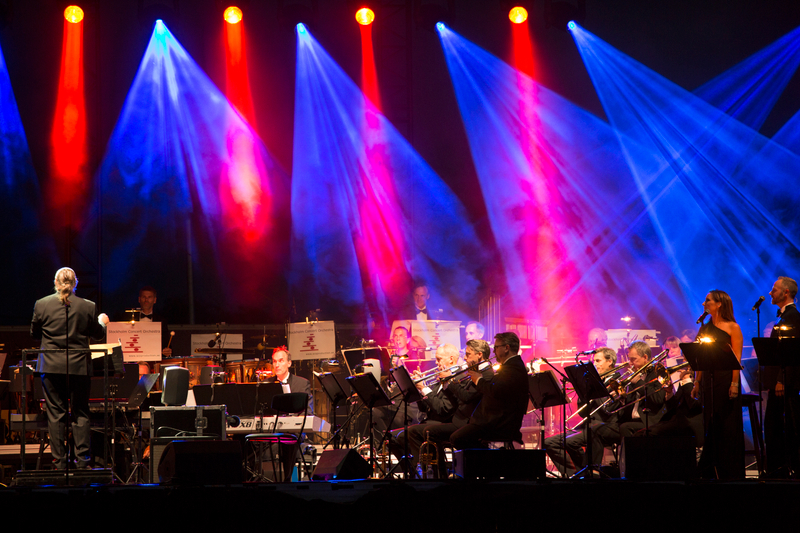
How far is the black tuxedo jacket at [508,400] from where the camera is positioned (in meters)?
6.31

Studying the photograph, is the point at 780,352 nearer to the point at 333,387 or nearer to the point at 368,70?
the point at 333,387

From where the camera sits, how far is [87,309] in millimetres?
6066

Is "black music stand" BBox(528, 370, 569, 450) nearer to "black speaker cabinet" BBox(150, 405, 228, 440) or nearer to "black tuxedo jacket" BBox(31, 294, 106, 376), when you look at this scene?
"black speaker cabinet" BBox(150, 405, 228, 440)

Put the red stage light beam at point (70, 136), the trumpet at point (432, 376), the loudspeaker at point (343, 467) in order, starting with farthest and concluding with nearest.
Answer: the red stage light beam at point (70, 136)
the trumpet at point (432, 376)
the loudspeaker at point (343, 467)

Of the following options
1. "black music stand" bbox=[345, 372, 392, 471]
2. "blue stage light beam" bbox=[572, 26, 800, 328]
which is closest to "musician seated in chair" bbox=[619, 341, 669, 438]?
"black music stand" bbox=[345, 372, 392, 471]

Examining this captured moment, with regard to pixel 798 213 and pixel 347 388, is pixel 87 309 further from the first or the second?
pixel 798 213

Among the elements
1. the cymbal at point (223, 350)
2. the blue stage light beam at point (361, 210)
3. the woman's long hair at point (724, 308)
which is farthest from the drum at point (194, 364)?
the woman's long hair at point (724, 308)

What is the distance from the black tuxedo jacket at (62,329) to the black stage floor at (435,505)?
1662 mm

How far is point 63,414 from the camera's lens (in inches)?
233

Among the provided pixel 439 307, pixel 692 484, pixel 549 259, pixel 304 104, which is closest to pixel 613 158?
pixel 549 259

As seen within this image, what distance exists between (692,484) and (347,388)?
3.79 metres

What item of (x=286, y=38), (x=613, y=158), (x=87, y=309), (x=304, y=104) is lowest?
(x=87, y=309)

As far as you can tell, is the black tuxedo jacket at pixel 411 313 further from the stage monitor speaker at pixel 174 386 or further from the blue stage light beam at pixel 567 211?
the stage monitor speaker at pixel 174 386

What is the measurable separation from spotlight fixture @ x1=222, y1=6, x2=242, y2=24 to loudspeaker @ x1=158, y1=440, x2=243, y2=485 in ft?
29.2
